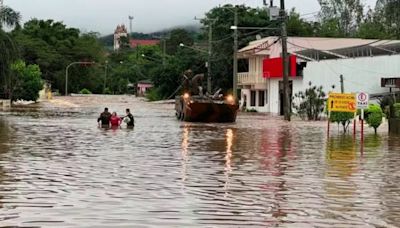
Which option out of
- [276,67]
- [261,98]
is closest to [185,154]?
[276,67]

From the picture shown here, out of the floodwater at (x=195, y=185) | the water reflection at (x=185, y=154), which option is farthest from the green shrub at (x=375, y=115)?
the floodwater at (x=195, y=185)

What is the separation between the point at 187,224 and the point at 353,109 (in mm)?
20849

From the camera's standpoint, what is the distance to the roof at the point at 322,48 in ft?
192

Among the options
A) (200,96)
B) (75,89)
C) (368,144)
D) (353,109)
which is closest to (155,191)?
(368,144)

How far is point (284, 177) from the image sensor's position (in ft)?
46.8

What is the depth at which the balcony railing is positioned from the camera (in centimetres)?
6662

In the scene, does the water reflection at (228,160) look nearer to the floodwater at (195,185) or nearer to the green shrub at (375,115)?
the floodwater at (195,185)

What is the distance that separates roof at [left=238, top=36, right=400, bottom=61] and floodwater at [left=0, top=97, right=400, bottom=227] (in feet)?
120

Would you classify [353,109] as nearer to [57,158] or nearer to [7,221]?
[57,158]

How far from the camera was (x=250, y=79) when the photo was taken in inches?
2719

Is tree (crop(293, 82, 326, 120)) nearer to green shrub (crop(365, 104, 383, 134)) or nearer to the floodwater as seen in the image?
green shrub (crop(365, 104, 383, 134))

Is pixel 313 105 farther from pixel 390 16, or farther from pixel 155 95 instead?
pixel 155 95

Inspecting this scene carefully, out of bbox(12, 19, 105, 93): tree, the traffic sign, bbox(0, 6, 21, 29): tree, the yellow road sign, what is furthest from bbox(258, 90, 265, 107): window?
bbox(12, 19, 105, 93): tree

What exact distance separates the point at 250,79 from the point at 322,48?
25.8 feet
